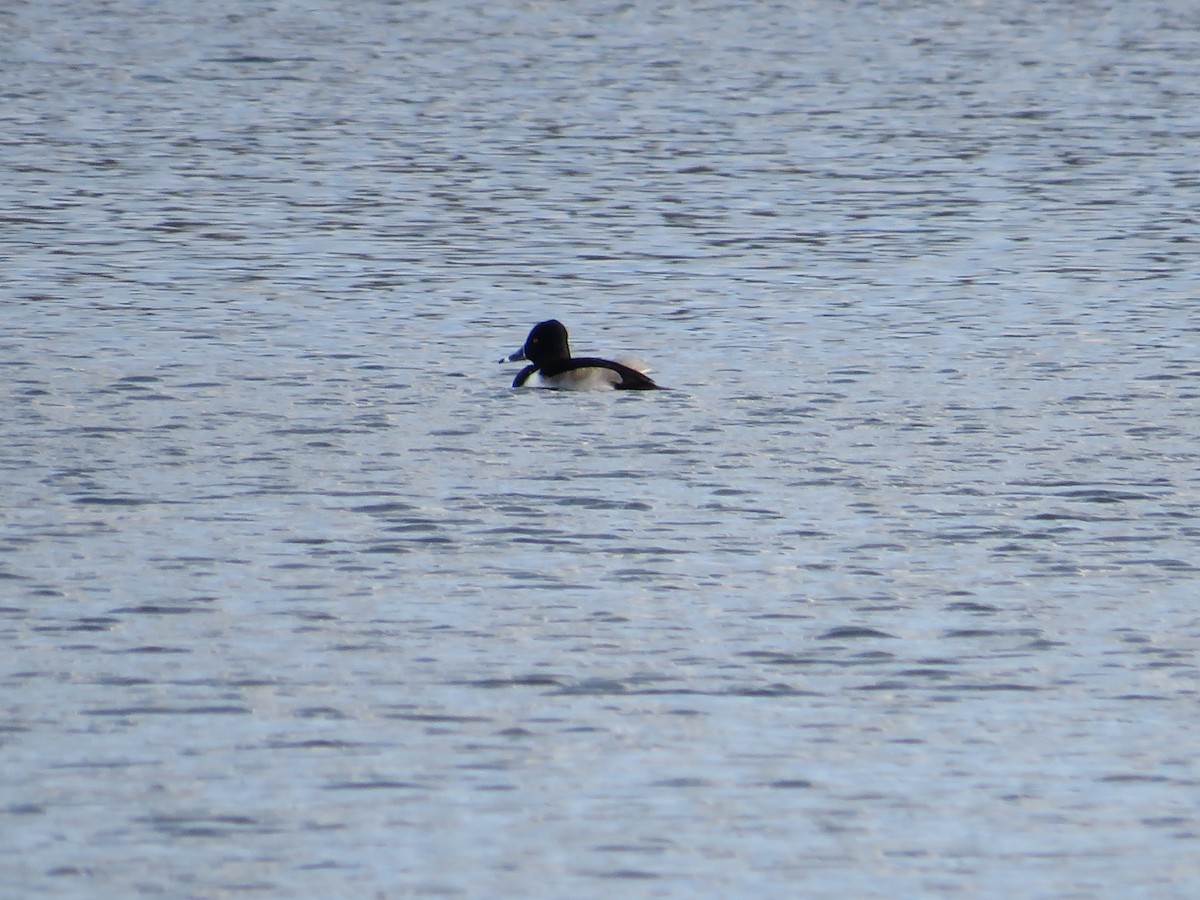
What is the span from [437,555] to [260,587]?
1209 mm

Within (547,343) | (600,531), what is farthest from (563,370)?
(600,531)

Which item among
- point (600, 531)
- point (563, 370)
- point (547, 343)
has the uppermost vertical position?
point (600, 531)

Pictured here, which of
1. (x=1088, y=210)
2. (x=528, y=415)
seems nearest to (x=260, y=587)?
(x=528, y=415)

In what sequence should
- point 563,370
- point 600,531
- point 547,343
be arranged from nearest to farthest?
point 600,531 < point 563,370 < point 547,343

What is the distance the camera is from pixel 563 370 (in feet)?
64.5

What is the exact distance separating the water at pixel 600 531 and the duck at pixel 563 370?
0.20 m

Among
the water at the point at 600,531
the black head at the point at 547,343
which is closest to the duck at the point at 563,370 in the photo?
the black head at the point at 547,343

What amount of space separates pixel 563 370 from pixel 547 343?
1.16 ft

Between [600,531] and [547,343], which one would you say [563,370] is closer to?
[547,343]

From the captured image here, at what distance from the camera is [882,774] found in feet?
34.4

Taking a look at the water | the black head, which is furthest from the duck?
the water

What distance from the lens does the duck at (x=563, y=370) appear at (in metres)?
19.3

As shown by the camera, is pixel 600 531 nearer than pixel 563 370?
Yes

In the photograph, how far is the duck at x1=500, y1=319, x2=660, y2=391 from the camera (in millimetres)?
19312
